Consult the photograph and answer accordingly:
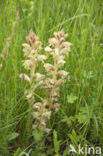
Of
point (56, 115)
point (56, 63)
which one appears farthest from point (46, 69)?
point (56, 115)

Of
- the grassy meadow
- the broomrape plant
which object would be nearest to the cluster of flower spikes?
the broomrape plant

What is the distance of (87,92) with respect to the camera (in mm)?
2225

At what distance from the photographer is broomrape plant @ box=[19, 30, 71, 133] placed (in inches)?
70.1

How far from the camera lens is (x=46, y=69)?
73.1 inches

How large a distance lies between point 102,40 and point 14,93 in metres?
1.63

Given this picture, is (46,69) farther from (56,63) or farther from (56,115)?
(56,115)

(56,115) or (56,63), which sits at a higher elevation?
(56,63)

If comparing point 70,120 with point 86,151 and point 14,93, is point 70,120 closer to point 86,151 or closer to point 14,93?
point 86,151

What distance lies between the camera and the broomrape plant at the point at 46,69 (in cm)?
178

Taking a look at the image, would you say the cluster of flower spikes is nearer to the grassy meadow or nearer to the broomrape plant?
the broomrape plant

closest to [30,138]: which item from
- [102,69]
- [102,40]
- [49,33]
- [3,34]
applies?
[102,69]

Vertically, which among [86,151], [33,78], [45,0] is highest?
[45,0]

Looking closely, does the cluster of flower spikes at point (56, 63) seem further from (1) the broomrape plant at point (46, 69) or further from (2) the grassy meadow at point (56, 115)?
(2) the grassy meadow at point (56, 115)

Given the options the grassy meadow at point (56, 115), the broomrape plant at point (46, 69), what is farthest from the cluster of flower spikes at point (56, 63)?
the grassy meadow at point (56, 115)
